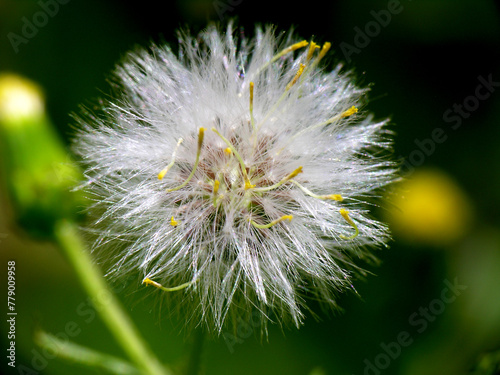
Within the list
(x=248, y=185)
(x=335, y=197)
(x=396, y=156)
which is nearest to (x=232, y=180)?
(x=248, y=185)

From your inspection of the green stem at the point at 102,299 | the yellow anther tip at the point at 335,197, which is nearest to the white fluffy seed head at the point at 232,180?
the yellow anther tip at the point at 335,197

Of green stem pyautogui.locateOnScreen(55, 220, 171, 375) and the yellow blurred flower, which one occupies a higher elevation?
green stem pyautogui.locateOnScreen(55, 220, 171, 375)

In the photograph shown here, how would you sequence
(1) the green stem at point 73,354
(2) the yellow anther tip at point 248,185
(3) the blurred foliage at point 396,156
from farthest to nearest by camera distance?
(3) the blurred foliage at point 396,156 → (1) the green stem at point 73,354 → (2) the yellow anther tip at point 248,185

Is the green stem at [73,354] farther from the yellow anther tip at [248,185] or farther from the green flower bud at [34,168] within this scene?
the yellow anther tip at [248,185]

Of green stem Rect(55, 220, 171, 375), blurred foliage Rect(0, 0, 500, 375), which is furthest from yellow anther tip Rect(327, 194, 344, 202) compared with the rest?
blurred foliage Rect(0, 0, 500, 375)

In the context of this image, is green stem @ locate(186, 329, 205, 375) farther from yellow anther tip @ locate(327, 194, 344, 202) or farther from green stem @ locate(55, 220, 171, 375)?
yellow anther tip @ locate(327, 194, 344, 202)

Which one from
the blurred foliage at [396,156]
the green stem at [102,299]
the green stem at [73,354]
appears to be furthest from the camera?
the blurred foliage at [396,156]

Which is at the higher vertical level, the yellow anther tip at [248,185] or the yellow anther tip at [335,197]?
the yellow anther tip at [248,185]

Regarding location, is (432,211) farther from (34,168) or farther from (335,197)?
(34,168)

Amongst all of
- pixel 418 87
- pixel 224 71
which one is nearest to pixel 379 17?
pixel 418 87
